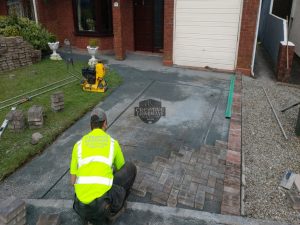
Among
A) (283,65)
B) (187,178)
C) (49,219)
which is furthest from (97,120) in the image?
A: (283,65)

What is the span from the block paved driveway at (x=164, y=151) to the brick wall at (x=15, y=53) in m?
4.42

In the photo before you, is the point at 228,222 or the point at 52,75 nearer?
the point at 228,222

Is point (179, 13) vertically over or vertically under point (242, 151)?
over

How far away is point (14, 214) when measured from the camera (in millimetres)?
3729

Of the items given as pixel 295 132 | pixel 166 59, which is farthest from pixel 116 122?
pixel 166 59

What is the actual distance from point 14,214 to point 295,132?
18.1 ft

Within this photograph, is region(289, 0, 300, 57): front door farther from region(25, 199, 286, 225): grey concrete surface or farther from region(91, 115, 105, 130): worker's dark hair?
region(91, 115, 105, 130): worker's dark hair

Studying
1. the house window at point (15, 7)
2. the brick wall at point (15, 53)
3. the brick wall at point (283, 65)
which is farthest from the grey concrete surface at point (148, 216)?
the house window at point (15, 7)

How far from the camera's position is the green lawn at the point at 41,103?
5484 millimetres

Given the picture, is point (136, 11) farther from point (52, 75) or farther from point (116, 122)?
point (116, 122)

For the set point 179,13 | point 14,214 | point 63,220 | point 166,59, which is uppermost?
point 179,13

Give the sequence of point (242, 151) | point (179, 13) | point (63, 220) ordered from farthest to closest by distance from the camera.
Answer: point (179, 13), point (242, 151), point (63, 220)

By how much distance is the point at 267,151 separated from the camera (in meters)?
5.69

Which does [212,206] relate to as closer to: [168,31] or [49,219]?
[49,219]
